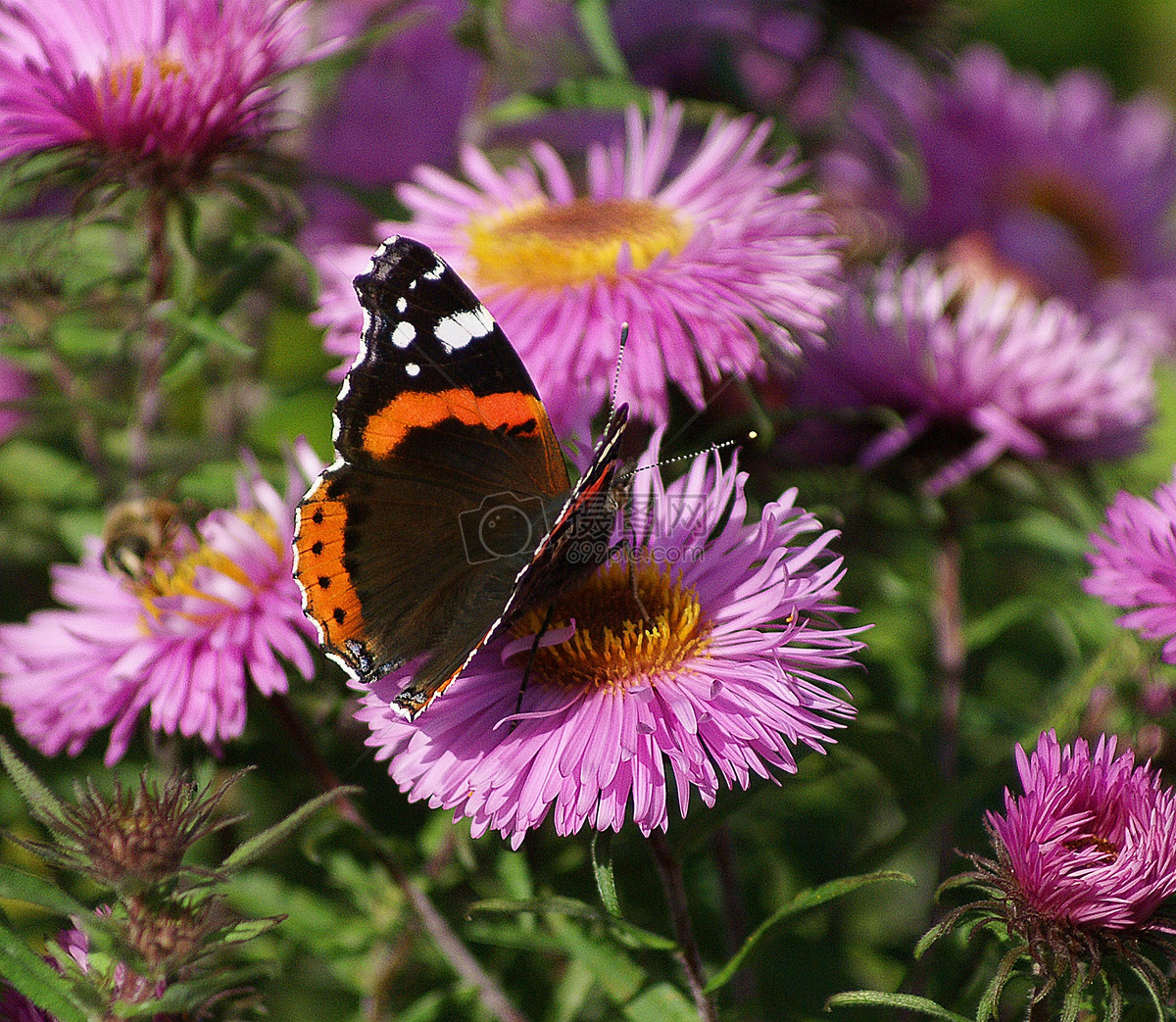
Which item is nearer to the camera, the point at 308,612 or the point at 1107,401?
the point at 308,612

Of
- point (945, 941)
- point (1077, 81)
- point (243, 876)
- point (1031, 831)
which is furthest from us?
point (1077, 81)

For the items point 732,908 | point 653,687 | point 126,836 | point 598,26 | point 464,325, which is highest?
point 598,26

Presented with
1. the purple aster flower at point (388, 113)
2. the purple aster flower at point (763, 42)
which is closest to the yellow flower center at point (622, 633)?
the purple aster flower at point (763, 42)

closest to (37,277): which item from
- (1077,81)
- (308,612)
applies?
(308,612)

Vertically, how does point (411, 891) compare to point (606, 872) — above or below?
below

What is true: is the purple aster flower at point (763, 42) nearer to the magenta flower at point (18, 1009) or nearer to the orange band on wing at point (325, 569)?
the orange band on wing at point (325, 569)

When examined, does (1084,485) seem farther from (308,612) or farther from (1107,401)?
(308,612)

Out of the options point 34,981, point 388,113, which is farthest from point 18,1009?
point 388,113

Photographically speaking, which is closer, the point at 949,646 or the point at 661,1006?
the point at 661,1006

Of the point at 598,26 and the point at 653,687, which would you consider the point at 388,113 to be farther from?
the point at 653,687
